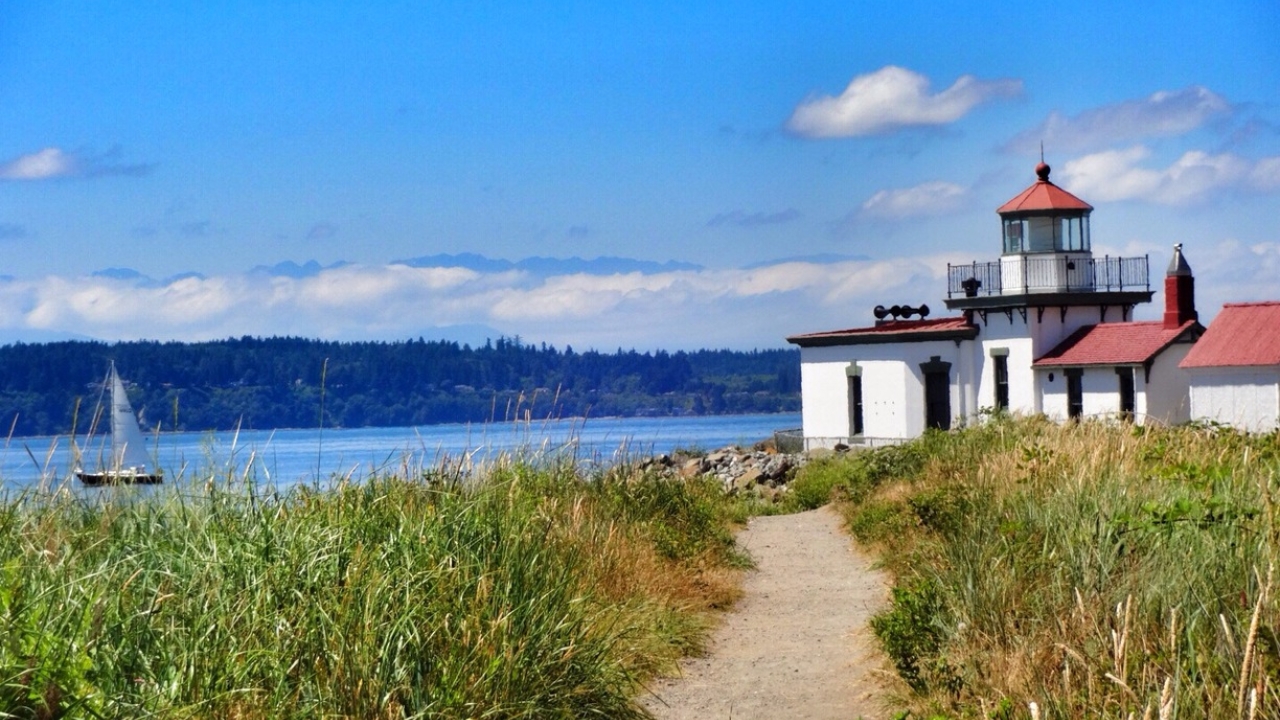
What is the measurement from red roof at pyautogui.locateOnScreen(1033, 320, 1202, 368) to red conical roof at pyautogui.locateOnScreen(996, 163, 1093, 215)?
3277 mm

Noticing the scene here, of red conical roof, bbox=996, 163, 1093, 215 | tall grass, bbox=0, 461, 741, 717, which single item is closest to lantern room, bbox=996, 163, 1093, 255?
red conical roof, bbox=996, 163, 1093, 215

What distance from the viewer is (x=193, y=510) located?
7.38 metres

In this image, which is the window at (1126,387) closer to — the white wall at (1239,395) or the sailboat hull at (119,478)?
the white wall at (1239,395)

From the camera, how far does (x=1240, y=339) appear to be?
30859mm

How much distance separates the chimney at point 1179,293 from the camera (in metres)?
34.1

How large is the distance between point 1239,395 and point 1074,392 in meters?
5.11

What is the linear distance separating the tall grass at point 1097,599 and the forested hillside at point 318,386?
4.01m

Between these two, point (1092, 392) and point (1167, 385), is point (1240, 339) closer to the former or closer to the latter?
point (1167, 385)

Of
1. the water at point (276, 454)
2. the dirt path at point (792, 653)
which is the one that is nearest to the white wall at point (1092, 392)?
the dirt path at point (792, 653)

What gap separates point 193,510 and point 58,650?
8.55ft

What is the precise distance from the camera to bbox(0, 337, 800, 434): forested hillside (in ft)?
44.7

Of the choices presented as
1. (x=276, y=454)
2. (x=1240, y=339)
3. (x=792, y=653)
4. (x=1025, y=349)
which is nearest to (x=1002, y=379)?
(x=1025, y=349)

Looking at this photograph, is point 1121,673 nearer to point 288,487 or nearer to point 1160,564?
point 1160,564

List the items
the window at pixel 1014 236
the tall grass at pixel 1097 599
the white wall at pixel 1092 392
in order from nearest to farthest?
the tall grass at pixel 1097 599, the white wall at pixel 1092 392, the window at pixel 1014 236
